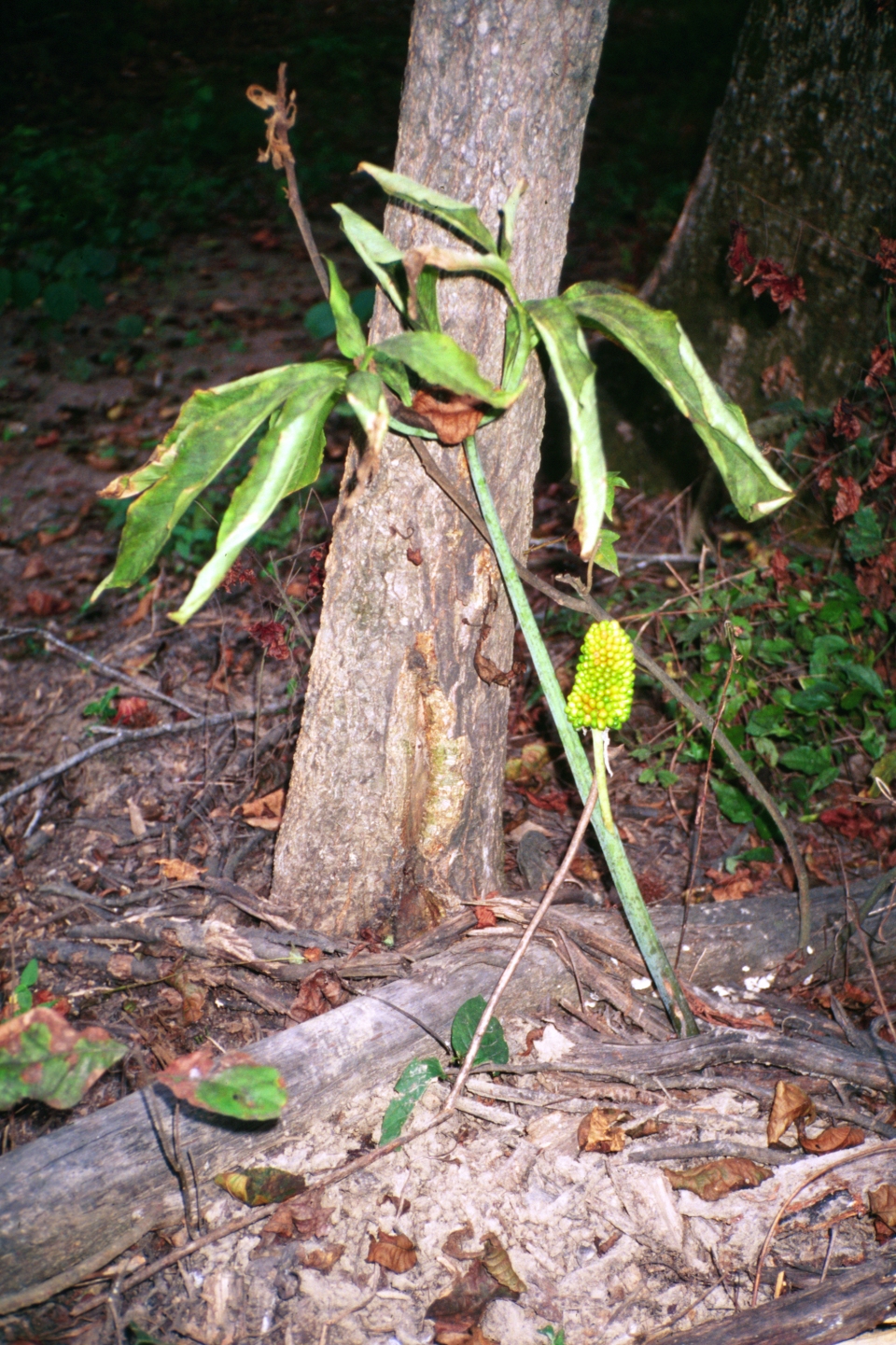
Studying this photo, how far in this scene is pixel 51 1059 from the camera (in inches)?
55.2

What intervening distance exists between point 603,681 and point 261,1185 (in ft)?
3.65

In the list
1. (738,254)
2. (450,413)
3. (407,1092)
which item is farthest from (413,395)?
(738,254)

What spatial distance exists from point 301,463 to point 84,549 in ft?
Result: 8.40

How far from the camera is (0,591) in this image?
3562 millimetres

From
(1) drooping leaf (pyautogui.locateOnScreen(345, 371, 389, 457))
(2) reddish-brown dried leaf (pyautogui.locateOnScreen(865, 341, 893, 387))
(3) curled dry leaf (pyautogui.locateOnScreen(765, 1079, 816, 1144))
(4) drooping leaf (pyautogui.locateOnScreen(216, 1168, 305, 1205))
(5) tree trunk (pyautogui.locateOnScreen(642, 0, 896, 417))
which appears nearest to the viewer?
(1) drooping leaf (pyautogui.locateOnScreen(345, 371, 389, 457))

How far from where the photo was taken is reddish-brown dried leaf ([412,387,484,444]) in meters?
1.54

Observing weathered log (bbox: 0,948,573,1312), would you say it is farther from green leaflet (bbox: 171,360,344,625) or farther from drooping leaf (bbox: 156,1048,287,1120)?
green leaflet (bbox: 171,360,344,625)

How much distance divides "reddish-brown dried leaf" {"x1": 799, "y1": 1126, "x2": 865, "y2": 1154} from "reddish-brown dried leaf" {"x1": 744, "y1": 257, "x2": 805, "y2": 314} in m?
2.33

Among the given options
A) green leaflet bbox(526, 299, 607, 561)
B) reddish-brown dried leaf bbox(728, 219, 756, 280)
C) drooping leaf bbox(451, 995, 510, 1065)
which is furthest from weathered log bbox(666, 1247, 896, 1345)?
reddish-brown dried leaf bbox(728, 219, 756, 280)

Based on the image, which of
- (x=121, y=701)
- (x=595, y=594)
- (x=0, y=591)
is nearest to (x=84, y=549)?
(x=0, y=591)

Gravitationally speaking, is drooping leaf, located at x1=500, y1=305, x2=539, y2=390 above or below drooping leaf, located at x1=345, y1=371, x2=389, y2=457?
above

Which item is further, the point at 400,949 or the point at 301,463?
the point at 400,949

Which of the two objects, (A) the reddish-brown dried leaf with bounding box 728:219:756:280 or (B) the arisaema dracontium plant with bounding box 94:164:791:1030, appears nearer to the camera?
(B) the arisaema dracontium plant with bounding box 94:164:791:1030

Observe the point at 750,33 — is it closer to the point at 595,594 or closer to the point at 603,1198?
the point at 595,594
